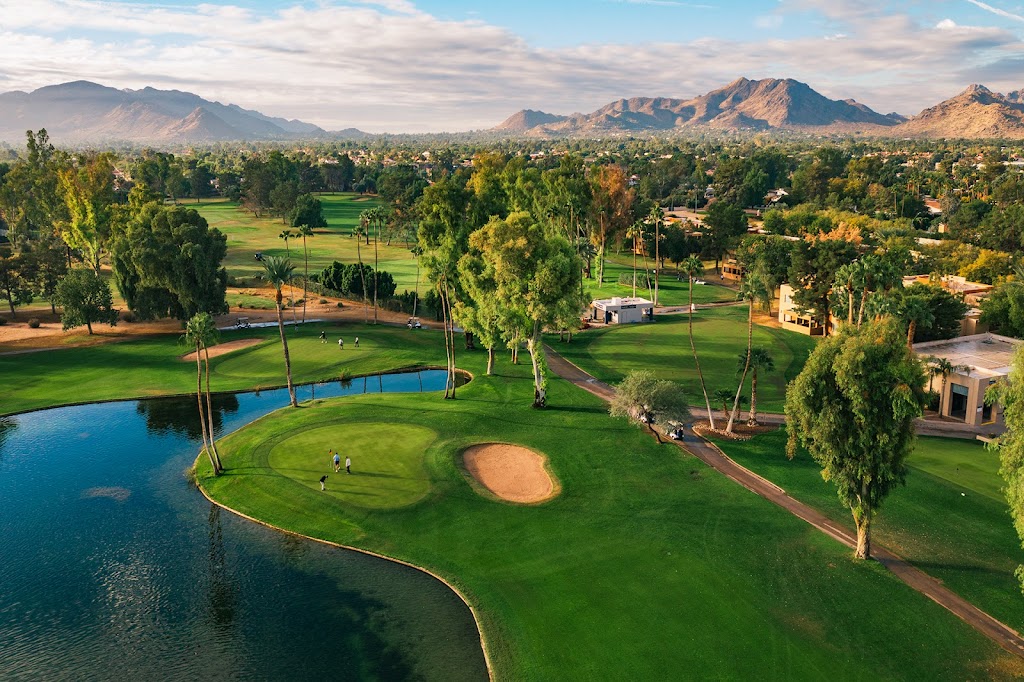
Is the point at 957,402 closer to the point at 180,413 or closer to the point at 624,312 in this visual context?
the point at 624,312

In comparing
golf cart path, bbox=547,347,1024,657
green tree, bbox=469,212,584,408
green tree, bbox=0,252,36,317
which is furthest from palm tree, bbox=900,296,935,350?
green tree, bbox=0,252,36,317

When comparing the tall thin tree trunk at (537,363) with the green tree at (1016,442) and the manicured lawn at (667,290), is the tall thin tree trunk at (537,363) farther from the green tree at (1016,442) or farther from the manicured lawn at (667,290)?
the manicured lawn at (667,290)

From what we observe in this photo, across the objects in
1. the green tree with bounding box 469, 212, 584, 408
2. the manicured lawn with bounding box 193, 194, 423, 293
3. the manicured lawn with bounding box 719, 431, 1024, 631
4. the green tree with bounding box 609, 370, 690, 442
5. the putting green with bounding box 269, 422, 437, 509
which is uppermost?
the green tree with bounding box 469, 212, 584, 408

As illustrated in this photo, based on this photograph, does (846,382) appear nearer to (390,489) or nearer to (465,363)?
(390,489)

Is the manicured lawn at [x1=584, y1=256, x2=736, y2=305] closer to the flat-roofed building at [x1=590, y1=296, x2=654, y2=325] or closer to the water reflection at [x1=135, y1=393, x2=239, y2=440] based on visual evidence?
the flat-roofed building at [x1=590, y1=296, x2=654, y2=325]

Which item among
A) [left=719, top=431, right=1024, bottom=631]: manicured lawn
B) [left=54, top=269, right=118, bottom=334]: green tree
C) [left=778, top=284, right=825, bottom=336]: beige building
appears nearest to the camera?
[left=719, top=431, right=1024, bottom=631]: manicured lawn

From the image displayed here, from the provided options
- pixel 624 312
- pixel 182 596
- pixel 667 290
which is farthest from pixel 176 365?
pixel 667 290
